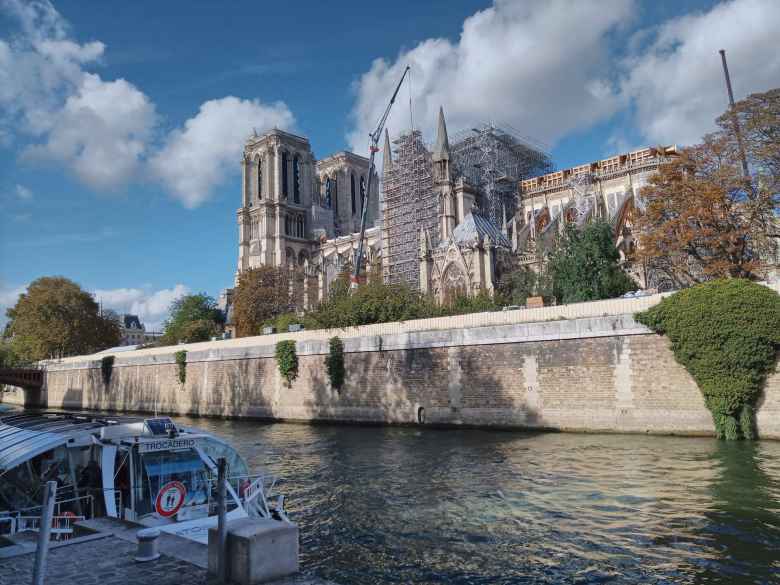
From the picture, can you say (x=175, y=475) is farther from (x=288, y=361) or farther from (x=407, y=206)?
(x=407, y=206)

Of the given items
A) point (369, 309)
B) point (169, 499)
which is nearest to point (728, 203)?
point (369, 309)

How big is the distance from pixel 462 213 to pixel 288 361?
101 ft

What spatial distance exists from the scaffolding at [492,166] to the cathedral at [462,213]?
0.37ft

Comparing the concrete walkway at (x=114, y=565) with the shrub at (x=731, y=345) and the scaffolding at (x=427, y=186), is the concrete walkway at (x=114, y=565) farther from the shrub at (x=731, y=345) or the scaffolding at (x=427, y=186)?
the scaffolding at (x=427, y=186)

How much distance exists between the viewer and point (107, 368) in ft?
152

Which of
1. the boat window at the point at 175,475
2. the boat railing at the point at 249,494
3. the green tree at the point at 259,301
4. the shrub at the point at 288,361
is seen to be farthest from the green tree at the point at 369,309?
the green tree at the point at 259,301

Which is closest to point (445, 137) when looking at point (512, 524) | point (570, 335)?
point (570, 335)

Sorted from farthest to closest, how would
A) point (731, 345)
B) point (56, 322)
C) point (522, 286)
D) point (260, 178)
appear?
point (260, 178) < point (56, 322) < point (522, 286) < point (731, 345)

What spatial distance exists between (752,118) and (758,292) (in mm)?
10047

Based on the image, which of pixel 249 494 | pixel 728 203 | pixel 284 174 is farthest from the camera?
pixel 284 174

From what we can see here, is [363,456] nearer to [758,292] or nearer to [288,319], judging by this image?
[758,292]

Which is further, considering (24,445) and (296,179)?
(296,179)

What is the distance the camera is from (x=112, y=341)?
215 ft

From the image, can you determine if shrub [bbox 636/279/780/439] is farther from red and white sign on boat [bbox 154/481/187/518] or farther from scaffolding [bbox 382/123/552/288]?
scaffolding [bbox 382/123/552/288]
